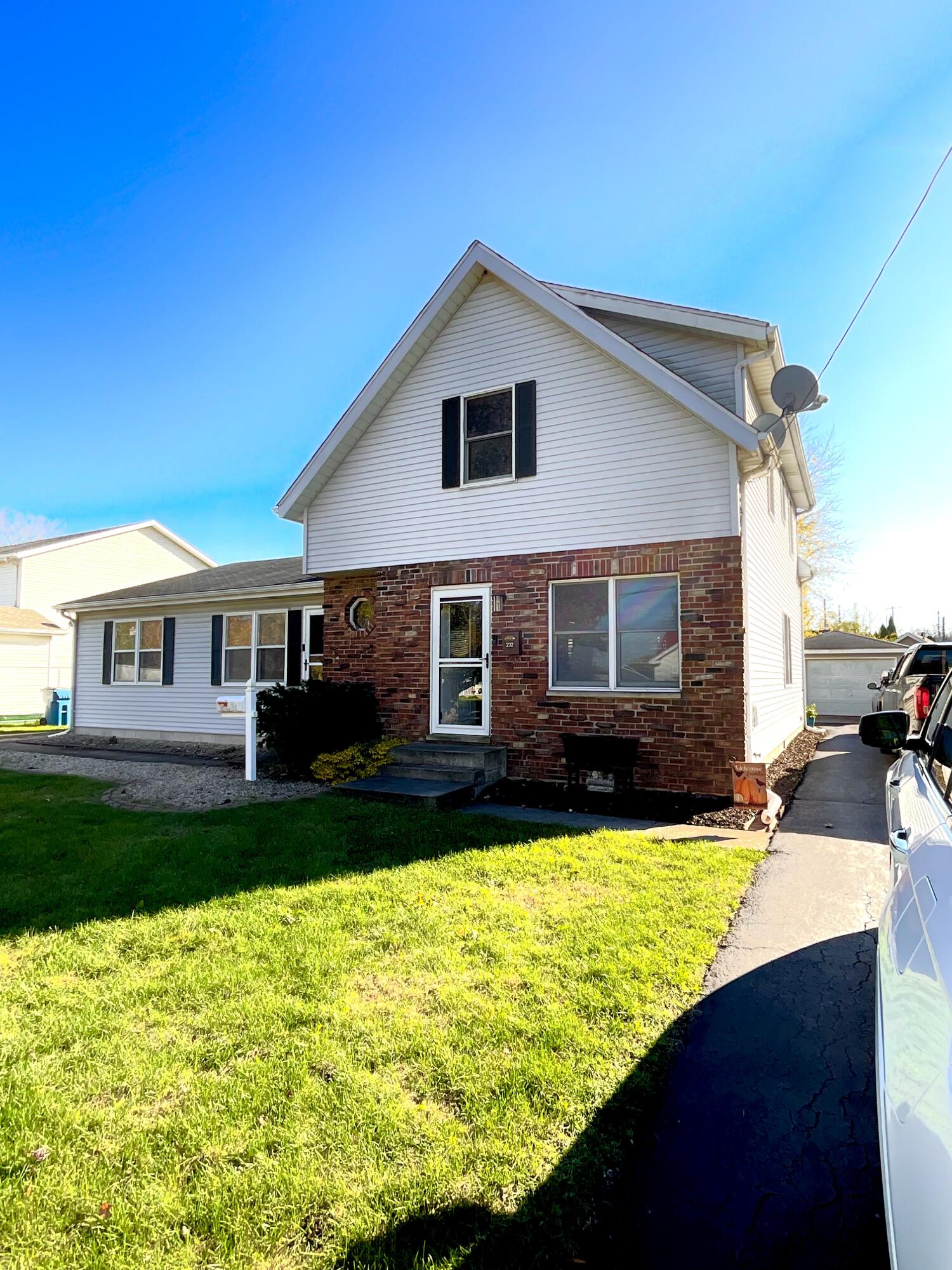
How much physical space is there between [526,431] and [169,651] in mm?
10605

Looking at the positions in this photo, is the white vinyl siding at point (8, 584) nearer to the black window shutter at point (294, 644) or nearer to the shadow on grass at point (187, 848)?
the black window shutter at point (294, 644)

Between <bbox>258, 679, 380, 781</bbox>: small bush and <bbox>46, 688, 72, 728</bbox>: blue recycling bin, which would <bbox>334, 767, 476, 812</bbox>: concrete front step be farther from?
<bbox>46, 688, 72, 728</bbox>: blue recycling bin

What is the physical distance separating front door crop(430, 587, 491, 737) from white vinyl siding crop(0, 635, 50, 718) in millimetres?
18809

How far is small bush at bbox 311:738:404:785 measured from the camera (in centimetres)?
940

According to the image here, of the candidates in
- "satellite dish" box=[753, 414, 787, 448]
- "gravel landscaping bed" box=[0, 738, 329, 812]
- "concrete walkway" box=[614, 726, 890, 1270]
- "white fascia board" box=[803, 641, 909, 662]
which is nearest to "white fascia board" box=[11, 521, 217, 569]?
"gravel landscaping bed" box=[0, 738, 329, 812]

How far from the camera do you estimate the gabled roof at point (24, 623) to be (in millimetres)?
22000

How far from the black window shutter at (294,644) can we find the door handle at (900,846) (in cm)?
1226

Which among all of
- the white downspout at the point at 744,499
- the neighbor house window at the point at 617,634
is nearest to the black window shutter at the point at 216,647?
the neighbor house window at the point at 617,634

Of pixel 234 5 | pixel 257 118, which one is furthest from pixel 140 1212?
pixel 257 118

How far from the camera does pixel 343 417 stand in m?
10.5

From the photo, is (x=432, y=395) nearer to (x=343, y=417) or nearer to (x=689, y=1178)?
(x=343, y=417)

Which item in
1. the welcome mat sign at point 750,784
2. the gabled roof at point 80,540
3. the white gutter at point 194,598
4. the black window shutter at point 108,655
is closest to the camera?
the welcome mat sign at point 750,784

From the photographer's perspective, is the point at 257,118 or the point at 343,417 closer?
the point at 257,118

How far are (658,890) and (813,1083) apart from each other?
7.04ft
